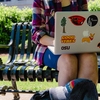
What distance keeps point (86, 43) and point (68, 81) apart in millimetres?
339

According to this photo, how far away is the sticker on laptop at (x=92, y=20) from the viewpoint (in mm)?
2783

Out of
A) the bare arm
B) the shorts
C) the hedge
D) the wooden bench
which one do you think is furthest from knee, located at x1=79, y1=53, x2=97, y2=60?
the hedge

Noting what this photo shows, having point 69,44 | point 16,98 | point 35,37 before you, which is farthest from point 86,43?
point 16,98

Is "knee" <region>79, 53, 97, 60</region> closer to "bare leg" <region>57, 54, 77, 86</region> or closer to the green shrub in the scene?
"bare leg" <region>57, 54, 77, 86</region>

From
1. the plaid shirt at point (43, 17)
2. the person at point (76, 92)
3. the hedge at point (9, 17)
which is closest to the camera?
the person at point (76, 92)

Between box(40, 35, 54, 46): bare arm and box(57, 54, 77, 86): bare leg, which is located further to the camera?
box(40, 35, 54, 46): bare arm

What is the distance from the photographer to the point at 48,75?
129 inches

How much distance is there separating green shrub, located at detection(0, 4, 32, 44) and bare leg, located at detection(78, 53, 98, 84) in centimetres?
644

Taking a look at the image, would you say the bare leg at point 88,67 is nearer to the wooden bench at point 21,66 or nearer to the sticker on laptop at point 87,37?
the sticker on laptop at point 87,37

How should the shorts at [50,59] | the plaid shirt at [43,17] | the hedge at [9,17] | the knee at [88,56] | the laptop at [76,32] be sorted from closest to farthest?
the laptop at [76,32]
the knee at [88,56]
the shorts at [50,59]
the plaid shirt at [43,17]
the hedge at [9,17]

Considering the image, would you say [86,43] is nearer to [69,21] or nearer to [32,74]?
[69,21]

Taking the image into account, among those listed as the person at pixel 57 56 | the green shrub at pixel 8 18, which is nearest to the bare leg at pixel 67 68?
the person at pixel 57 56

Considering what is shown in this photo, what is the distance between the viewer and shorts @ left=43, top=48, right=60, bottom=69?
9.92ft

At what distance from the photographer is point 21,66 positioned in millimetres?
3637
